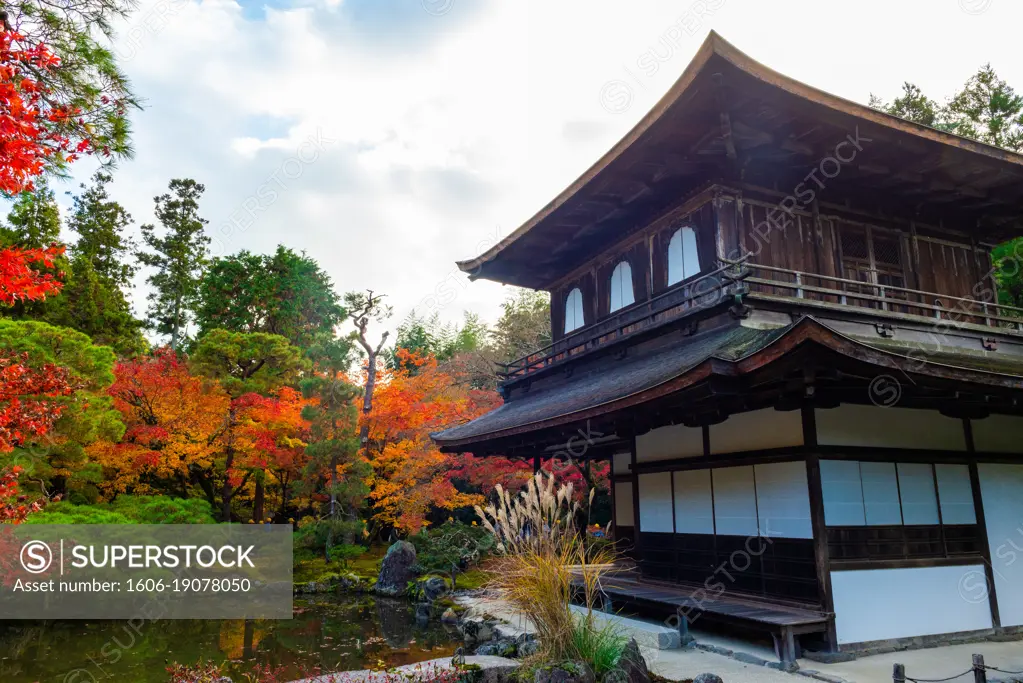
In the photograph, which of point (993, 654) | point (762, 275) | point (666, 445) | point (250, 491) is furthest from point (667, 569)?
point (250, 491)

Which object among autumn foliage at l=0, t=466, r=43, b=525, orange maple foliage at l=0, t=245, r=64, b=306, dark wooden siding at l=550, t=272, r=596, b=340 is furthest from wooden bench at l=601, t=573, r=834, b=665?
orange maple foliage at l=0, t=245, r=64, b=306

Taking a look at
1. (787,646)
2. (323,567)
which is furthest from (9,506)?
(323,567)

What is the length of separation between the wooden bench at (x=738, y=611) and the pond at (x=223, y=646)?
10.4ft

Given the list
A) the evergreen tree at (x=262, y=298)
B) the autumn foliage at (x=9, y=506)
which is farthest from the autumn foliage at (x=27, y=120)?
the evergreen tree at (x=262, y=298)

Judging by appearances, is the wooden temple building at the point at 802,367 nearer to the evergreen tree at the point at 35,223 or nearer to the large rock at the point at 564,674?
the large rock at the point at 564,674

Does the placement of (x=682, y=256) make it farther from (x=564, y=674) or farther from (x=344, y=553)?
(x=344, y=553)

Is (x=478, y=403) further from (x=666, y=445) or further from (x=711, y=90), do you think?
(x=711, y=90)

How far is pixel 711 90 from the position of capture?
24.2 ft

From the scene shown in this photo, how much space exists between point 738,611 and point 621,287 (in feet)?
18.9

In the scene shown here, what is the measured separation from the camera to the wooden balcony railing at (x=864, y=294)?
26.2 ft

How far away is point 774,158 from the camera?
849cm

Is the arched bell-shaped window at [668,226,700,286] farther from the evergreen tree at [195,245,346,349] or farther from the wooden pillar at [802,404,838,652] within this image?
the evergreen tree at [195,245,346,349]

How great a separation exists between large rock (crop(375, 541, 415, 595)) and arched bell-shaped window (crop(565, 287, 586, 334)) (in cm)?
675

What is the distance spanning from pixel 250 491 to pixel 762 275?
56.8ft
